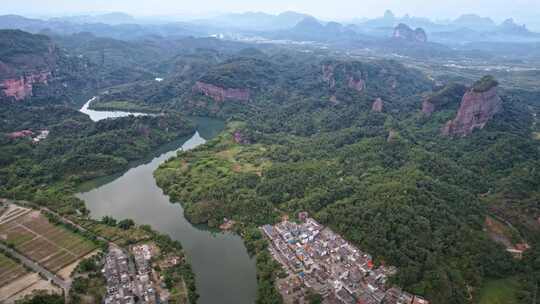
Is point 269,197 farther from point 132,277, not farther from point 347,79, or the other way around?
point 347,79

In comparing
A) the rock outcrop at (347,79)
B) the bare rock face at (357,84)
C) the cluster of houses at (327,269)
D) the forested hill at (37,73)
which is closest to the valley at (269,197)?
the cluster of houses at (327,269)

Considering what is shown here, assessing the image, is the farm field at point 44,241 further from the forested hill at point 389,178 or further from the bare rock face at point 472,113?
the bare rock face at point 472,113

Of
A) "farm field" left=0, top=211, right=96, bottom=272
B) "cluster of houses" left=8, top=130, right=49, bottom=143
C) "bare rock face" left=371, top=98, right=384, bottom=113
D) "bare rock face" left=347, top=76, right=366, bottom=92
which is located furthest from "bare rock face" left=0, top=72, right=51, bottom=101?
"bare rock face" left=371, top=98, right=384, bottom=113

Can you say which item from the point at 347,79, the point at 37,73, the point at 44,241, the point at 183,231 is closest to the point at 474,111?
the point at 347,79

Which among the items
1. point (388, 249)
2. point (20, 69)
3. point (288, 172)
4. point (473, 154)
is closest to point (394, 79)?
point (473, 154)

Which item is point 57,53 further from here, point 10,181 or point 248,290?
point 248,290
